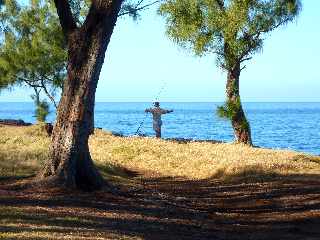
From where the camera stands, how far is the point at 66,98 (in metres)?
14.7

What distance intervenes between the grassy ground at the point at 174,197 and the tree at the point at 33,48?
1571cm

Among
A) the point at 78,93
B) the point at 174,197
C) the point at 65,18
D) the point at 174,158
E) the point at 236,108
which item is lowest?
the point at 174,197

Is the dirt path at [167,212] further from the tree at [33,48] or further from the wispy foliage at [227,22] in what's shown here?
the tree at [33,48]

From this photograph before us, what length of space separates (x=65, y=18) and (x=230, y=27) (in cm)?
1418

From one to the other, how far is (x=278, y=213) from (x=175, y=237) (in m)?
4.78

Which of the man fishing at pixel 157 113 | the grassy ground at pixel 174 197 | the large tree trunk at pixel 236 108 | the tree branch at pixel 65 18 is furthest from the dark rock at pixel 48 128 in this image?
the tree branch at pixel 65 18

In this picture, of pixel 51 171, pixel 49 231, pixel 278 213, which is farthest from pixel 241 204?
pixel 49 231

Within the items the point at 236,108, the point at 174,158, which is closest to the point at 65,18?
the point at 174,158

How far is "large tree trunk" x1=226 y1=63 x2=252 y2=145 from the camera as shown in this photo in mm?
29297

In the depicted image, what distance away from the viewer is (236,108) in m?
29.2

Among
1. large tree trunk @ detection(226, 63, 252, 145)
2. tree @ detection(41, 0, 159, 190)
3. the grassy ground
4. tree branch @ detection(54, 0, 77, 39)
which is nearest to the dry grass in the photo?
the grassy ground

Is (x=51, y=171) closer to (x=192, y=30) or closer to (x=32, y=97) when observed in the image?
(x=192, y=30)

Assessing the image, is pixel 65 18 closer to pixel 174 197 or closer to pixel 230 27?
pixel 174 197

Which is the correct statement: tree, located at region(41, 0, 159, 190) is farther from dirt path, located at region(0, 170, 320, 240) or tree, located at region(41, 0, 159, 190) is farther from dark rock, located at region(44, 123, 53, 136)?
dark rock, located at region(44, 123, 53, 136)
